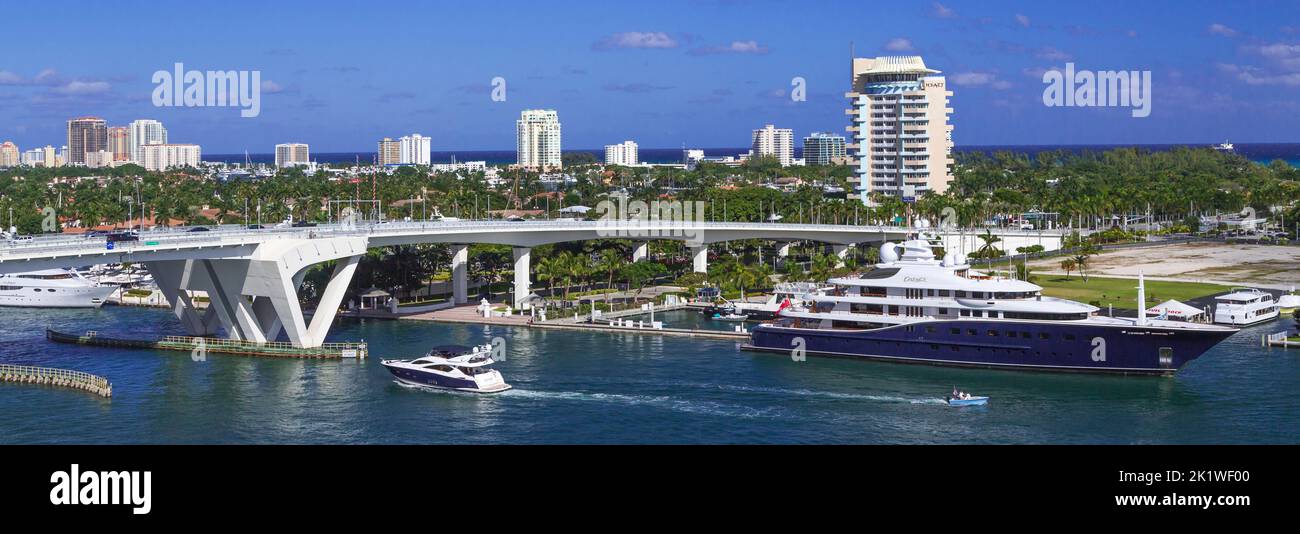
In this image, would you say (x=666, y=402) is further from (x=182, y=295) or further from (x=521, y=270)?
(x=521, y=270)

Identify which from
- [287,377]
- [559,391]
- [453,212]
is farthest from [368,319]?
[453,212]

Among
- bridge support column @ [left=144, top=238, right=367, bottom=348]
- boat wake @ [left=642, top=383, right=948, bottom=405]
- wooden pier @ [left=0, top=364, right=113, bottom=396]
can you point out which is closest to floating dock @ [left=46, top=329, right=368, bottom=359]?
bridge support column @ [left=144, top=238, right=367, bottom=348]

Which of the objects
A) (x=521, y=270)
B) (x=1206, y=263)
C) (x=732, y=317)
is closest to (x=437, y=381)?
(x=732, y=317)

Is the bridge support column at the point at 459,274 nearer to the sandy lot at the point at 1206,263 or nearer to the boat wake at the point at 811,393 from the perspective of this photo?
the boat wake at the point at 811,393

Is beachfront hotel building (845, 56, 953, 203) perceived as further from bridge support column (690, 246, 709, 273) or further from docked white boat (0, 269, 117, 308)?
docked white boat (0, 269, 117, 308)

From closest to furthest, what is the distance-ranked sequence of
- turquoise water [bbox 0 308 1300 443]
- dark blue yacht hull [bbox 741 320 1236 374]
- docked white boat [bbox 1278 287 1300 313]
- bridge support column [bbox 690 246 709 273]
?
turquoise water [bbox 0 308 1300 443], dark blue yacht hull [bbox 741 320 1236 374], docked white boat [bbox 1278 287 1300 313], bridge support column [bbox 690 246 709 273]

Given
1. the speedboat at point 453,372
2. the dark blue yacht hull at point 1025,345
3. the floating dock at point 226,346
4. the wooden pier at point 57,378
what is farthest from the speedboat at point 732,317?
the wooden pier at point 57,378
